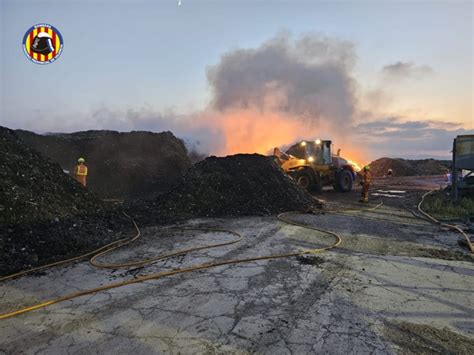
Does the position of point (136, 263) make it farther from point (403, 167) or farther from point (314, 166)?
point (403, 167)

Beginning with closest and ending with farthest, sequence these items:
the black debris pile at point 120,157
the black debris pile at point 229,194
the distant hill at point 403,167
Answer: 1. the black debris pile at point 229,194
2. the black debris pile at point 120,157
3. the distant hill at point 403,167

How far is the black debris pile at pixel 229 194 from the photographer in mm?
10734

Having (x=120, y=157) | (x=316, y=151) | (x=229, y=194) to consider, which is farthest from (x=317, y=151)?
(x=120, y=157)

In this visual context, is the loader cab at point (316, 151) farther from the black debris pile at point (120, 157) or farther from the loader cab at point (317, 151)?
the black debris pile at point (120, 157)

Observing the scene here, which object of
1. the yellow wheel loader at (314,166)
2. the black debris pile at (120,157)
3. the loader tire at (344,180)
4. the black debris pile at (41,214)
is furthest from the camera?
the black debris pile at (120,157)

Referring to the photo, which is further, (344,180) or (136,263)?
(344,180)

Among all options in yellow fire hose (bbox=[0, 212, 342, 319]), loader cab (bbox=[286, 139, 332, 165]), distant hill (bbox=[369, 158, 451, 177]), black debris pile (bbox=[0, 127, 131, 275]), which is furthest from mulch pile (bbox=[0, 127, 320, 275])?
distant hill (bbox=[369, 158, 451, 177])

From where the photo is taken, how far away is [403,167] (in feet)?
128

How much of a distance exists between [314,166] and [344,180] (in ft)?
7.50

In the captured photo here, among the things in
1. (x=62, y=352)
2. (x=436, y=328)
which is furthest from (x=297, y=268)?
(x=62, y=352)

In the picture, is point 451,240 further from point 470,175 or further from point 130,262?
point 470,175

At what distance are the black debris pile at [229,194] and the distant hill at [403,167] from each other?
99.3ft

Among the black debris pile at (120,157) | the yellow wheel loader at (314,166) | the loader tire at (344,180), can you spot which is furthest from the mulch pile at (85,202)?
the black debris pile at (120,157)

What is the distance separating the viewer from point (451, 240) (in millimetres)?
7824
